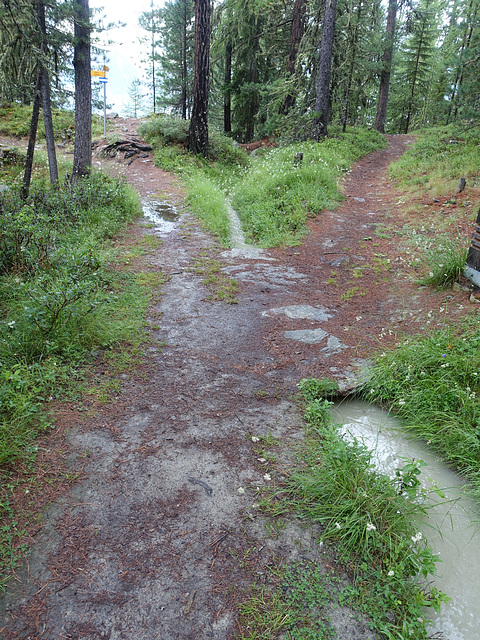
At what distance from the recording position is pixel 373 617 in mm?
2172

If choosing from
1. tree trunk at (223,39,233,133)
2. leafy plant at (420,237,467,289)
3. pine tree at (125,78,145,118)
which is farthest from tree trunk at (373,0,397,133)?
pine tree at (125,78,145,118)

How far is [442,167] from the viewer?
40.8 feet

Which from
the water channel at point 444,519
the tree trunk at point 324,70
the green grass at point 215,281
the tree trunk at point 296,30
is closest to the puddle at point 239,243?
the green grass at point 215,281

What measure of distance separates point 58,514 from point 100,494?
0.96ft

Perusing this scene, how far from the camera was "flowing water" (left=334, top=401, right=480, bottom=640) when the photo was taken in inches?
89.4

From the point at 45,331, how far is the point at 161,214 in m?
7.03

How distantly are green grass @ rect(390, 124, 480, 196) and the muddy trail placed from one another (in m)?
5.68

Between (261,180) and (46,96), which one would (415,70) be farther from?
(46,96)

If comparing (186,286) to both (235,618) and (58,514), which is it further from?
(235,618)

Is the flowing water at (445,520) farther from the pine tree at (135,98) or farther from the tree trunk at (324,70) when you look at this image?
the pine tree at (135,98)

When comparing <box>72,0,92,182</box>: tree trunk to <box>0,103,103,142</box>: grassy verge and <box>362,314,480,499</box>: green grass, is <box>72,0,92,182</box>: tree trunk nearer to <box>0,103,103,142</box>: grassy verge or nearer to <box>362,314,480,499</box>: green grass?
<box>362,314,480,499</box>: green grass

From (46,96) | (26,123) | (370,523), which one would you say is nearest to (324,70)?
(46,96)

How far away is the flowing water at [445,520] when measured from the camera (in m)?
2.27

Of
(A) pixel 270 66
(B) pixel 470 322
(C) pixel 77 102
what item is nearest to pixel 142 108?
(A) pixel 270 66
